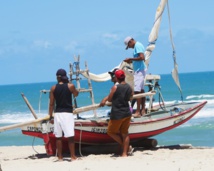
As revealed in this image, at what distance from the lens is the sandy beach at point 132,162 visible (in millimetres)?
10234

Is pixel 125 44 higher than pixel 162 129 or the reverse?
higher

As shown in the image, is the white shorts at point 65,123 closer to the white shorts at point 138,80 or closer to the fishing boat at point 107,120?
the fishing boat at point 107,120

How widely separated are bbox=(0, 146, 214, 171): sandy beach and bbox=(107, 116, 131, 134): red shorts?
51 cm

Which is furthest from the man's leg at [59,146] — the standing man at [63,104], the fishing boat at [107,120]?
the fishing boat at [107,120]

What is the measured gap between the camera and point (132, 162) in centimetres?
1066

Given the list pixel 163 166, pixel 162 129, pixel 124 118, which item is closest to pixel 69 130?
pixel 124 118

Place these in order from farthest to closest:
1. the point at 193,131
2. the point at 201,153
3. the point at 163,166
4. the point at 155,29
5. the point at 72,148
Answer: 1. the point at 193,131
2. the point at 155,29
3. the point at 201,153
4. the point at 72,148
5. the point at 163,166

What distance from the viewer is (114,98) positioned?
11047mm

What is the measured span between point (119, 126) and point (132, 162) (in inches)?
32.6

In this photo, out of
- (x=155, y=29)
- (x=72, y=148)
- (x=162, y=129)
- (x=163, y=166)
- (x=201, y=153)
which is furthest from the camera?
(x=155, y=29)

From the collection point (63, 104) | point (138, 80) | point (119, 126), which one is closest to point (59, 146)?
point (63, 104)

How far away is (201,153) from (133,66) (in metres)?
2.27

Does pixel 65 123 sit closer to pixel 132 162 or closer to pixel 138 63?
pixel 132 162

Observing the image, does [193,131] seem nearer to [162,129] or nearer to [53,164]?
[162,129]
